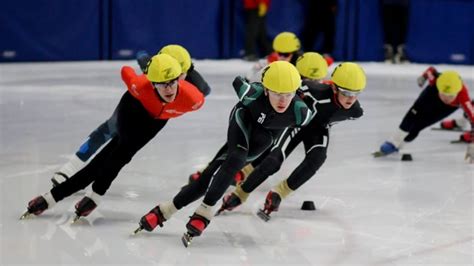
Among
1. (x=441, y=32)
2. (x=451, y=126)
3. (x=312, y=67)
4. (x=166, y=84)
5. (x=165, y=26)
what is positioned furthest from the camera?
(x=441, y=32)

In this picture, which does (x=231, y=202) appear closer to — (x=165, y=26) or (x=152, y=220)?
(x=152, y=220)

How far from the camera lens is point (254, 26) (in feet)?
51.3

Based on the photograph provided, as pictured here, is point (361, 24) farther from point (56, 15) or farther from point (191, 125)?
point (191, 125)

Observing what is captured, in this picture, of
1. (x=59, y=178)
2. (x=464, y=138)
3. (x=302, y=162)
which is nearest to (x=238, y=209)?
(x=302, y=162)

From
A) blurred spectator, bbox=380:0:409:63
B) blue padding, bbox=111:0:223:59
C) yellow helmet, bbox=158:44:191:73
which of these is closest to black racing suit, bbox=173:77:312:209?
yellow helmet, bbox=158:44:191:73

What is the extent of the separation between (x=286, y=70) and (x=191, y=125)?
165 inches

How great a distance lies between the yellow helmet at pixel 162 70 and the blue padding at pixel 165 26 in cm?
1038

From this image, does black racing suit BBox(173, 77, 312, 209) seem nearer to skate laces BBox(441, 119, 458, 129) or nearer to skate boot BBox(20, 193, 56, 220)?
skate boot BBox(20, 193, 56, 220)

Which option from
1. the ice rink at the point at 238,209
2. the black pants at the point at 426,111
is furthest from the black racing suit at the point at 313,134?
the black pants at the point at 426,111

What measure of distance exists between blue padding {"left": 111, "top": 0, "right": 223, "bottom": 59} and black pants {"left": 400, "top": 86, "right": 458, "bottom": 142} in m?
8.27

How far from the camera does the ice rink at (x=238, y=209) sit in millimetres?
4316

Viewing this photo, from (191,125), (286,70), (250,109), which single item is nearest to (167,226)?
(250,109)

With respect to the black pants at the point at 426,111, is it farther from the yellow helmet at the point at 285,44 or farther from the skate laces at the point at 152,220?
the skate laces at the point at 152,220

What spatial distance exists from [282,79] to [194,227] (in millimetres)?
891
